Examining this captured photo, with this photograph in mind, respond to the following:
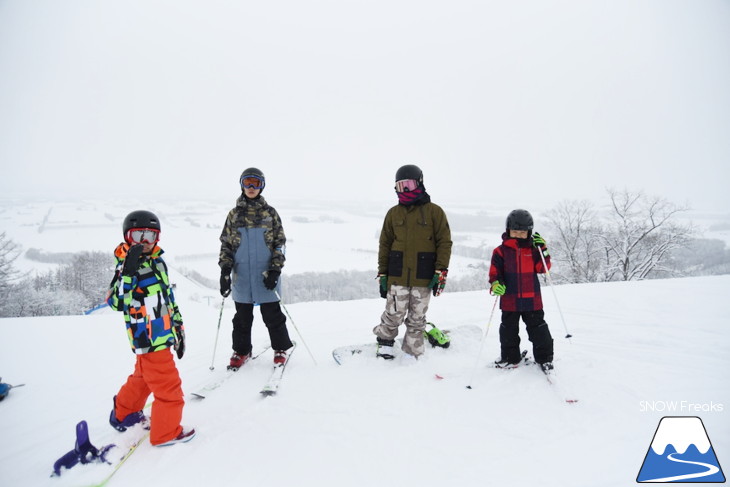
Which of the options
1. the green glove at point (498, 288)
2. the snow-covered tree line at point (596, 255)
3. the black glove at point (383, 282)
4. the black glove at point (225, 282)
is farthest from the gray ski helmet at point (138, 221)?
the snow-covered tree line at point (596, 255)

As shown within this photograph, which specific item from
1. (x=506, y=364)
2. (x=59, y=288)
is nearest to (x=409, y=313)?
(x=506, y=364)

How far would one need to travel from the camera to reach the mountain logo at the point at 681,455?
2.40m

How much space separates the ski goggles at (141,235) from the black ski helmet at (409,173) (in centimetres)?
265

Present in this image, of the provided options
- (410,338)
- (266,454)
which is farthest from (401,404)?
(266,454)

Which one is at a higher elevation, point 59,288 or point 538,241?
point 538,241

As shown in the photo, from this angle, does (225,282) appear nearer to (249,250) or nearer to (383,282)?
(249,250)

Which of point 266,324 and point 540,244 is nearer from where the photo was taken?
point 540,244

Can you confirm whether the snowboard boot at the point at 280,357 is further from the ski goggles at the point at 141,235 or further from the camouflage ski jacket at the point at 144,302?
the ski goggles at the point at 141,235

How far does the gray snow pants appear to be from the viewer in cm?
418

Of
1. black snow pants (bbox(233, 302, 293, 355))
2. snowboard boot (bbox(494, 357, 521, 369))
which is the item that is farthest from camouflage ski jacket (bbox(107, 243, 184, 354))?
snowboard boot (bbox(494, 357, 521, 369))

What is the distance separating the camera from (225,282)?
397 cm

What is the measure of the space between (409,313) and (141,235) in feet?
9.85

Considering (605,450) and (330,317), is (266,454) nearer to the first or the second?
(605,450)

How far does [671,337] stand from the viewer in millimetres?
4867
